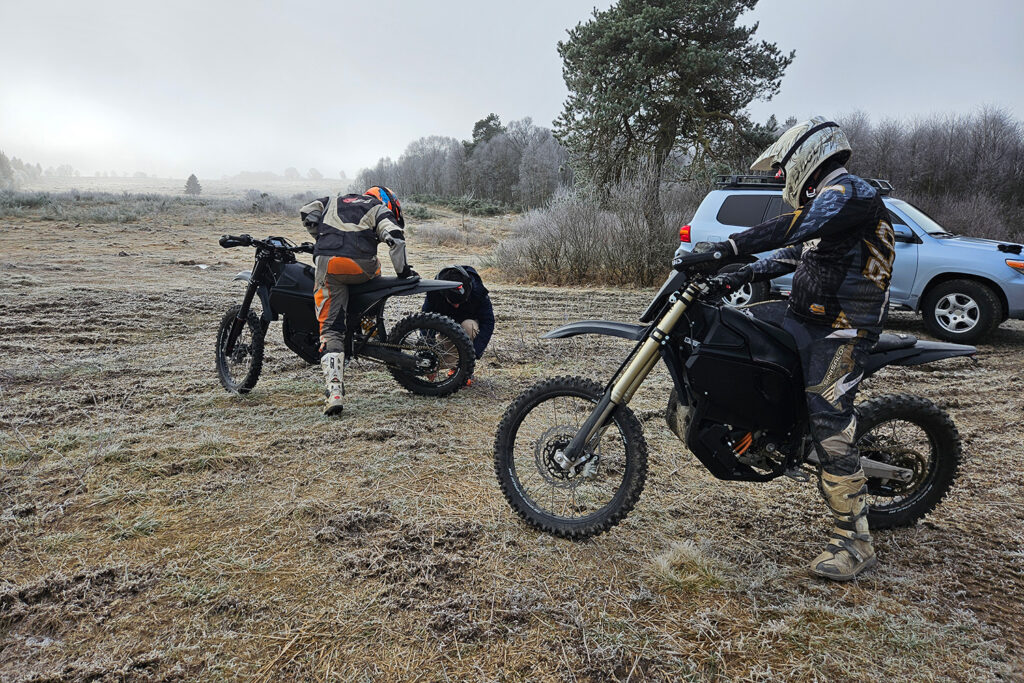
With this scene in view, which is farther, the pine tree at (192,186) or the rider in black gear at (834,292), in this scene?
the pine tree at (192,186)

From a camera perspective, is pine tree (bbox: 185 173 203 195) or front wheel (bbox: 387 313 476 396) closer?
front wheel (bbox: 387 313 476 396)

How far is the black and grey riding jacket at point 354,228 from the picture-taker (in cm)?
465

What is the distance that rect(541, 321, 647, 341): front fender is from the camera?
288 centimetres

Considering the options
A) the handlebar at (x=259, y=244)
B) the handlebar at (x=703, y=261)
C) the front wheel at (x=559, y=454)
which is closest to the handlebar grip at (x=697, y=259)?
the handlebar at (x=703, y=261)

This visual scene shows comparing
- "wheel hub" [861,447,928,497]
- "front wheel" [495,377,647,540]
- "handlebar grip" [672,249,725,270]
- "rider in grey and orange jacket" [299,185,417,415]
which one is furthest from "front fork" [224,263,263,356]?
"wheel hub" [861,447,928,497]

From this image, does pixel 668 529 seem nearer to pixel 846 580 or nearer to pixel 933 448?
pixel 846 580

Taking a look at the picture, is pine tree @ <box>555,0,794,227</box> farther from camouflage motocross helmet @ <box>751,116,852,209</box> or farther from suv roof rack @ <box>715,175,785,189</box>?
camouflage motocross helmet @ <box>751,116,852,209</box>

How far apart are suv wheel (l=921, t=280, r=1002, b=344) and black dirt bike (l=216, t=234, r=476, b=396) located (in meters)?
6.56

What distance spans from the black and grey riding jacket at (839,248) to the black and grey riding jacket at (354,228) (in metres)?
2.88

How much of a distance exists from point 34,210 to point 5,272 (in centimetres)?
1401

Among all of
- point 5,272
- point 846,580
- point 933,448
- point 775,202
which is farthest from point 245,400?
point 5,272

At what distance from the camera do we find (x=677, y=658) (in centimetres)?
221

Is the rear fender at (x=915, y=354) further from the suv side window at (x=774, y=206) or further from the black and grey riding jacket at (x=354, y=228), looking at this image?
the suv side window at (x=774, y=206)

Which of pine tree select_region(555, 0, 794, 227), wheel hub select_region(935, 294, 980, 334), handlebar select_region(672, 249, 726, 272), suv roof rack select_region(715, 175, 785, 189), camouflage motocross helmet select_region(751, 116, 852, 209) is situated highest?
pine tree select_region(555, 0, 794, 227)
